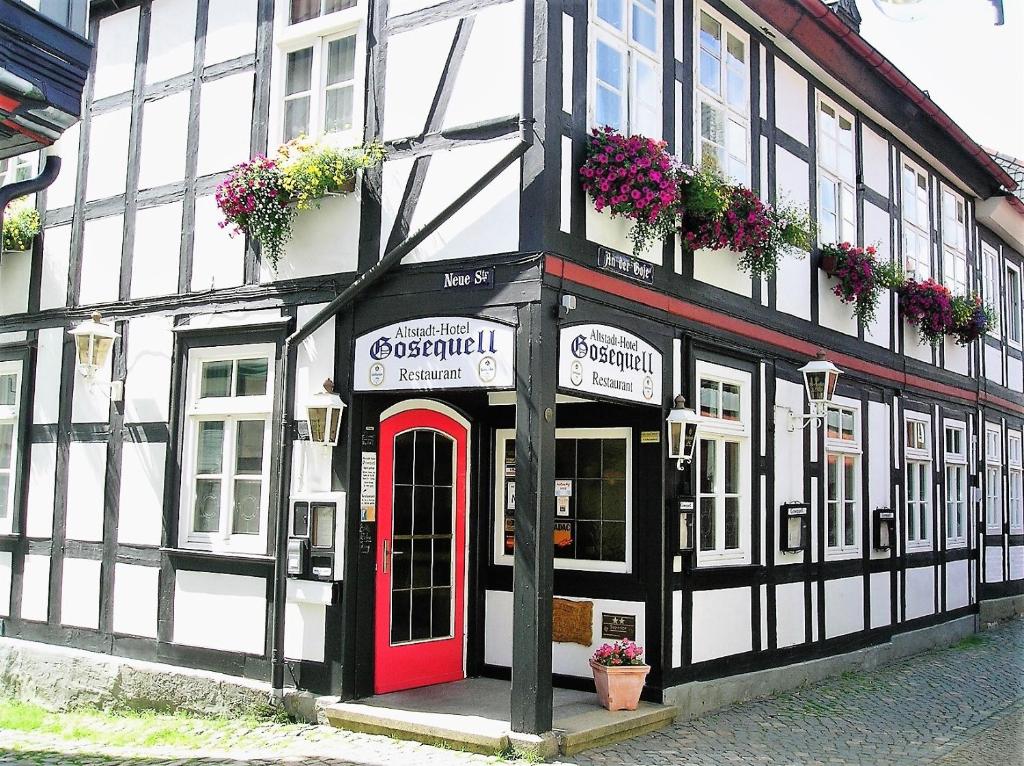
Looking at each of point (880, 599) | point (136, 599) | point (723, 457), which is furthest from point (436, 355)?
point (880, 599)

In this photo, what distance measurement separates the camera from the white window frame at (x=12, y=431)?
10.3 meters

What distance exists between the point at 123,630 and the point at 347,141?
14.5 ft

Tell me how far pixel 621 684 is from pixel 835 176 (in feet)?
20.7

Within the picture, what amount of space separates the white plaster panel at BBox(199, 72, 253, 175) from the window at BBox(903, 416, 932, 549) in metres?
8.17

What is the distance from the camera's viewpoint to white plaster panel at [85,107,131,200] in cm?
996

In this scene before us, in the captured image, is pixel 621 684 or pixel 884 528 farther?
pixel 884 528

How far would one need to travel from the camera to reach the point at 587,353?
7527 millimetres

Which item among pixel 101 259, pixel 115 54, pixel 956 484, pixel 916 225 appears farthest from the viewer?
pixel 956 484

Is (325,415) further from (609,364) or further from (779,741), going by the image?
(779,741)

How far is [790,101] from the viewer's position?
10.8 metres

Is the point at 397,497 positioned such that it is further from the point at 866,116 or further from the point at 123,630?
the point at 866,116

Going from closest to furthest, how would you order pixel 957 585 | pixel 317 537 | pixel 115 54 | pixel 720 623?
1. pixel 317 537
2. pixel 720 623
3. pixel 115 54
4. pixel 957 585


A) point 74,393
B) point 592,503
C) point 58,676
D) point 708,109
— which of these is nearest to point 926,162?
point 708,109

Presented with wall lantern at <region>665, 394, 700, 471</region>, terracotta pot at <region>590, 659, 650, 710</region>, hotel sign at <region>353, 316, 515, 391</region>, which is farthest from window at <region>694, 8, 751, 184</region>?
terracotta pot at <region>590, 659, 650, 710</region>
